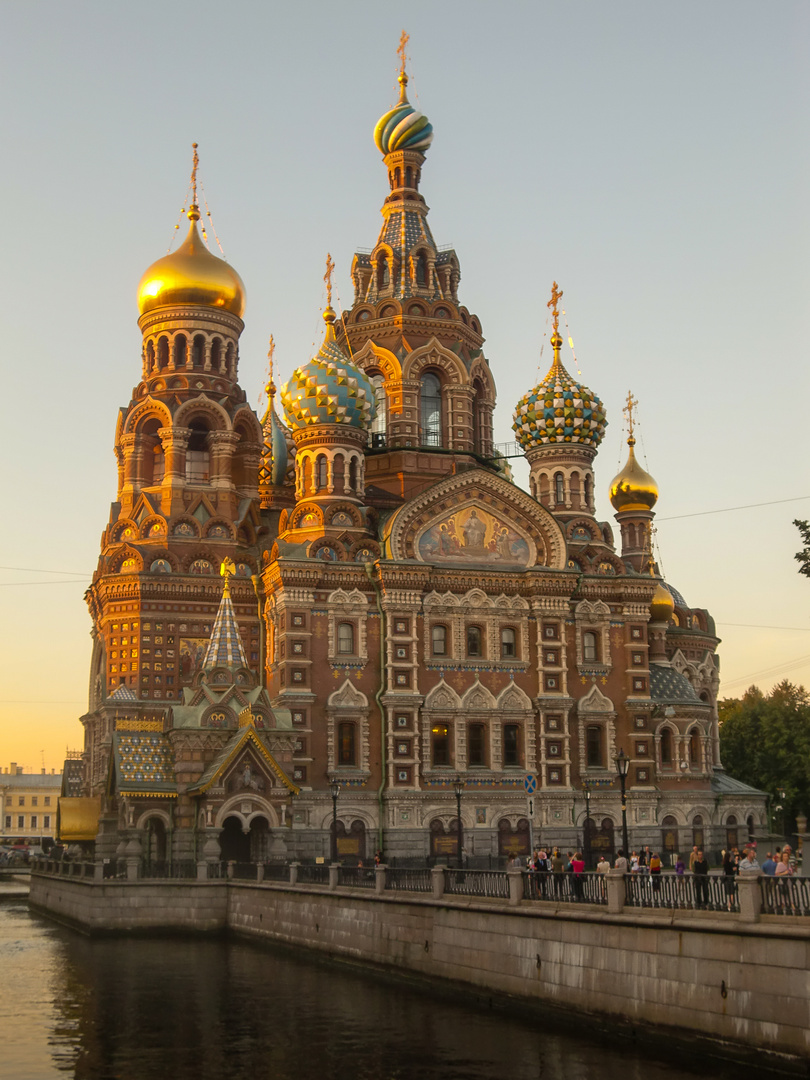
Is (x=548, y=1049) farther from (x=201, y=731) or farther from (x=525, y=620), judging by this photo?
(x=525, y=620)

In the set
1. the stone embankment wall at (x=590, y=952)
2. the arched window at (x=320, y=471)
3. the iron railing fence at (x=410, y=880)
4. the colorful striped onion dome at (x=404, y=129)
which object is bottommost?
the stone embankment wall at (x=590, y=952)

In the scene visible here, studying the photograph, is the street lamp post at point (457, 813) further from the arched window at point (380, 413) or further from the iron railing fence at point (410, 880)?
the arched window at point (380, 413)

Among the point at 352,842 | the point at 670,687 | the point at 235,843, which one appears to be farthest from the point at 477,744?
the point at 670,687

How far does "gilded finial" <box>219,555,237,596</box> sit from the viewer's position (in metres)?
41.5

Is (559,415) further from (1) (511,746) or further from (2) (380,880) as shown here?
(2) (380,880)

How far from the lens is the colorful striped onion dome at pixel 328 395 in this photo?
43156mm

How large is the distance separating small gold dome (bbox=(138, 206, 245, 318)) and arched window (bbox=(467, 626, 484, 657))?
15.4m

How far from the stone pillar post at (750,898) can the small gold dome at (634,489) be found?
121ft

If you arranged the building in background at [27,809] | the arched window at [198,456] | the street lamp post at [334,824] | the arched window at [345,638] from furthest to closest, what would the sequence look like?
1. the building in background at [27,809]
2. the arched window at [198,456]
3. the arched window at [345,638]
4. the street lamp post at [334,824]

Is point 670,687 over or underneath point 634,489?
underneath

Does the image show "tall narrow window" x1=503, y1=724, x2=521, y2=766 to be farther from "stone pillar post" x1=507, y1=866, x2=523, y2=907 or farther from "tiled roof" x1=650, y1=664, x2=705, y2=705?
"stone pillar post" x1=507, y1=866, x2=523, y2=907

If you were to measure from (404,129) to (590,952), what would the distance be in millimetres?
38516

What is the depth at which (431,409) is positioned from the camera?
158ft

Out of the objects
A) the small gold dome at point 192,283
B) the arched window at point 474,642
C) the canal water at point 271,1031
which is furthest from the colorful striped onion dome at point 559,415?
the canal water at point 271,1031
